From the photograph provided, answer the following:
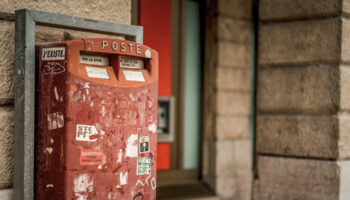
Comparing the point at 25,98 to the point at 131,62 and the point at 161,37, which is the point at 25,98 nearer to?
the point at 131,62

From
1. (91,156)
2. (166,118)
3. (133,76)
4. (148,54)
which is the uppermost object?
(148,54)

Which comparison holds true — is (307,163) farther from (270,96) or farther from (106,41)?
(106,41)

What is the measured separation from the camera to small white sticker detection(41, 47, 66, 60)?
1655mm

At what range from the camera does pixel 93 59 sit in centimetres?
175

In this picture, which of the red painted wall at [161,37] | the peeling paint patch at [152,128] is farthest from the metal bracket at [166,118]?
the peeling paint patch at [152,128]

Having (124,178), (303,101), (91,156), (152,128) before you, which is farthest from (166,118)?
(91,156)

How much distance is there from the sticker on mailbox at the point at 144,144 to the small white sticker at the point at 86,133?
242 millimetres

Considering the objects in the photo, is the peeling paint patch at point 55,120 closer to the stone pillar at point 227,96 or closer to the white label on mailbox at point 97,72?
the white label on mailbox at point 97,72

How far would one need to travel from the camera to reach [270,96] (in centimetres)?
348

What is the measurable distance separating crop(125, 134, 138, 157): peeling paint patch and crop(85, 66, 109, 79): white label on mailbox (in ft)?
1.04

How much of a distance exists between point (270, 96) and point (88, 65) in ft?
7.16

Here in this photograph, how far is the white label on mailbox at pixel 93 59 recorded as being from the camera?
172 centimetres

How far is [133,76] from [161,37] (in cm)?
305

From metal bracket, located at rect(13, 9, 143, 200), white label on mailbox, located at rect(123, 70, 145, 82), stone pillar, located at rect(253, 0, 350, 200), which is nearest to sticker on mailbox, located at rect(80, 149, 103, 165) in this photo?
metal bracket, located at rect(13, 9, 143, 200)
